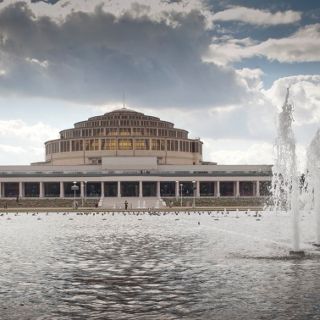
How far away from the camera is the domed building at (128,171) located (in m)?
143

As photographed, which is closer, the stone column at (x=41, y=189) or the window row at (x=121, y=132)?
the stone column at (x=41, y=189)

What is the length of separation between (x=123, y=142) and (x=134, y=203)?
117ft

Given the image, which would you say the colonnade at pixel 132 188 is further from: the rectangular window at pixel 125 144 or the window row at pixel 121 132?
the window row at pixel 121 132

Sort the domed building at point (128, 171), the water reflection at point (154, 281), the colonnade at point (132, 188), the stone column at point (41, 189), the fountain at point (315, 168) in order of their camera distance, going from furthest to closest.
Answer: the colonnade at point (132, 188) < the stone column at point (41, 189) < the domed building at point (128, 171) < the fountain at point (315, 168) < the water reflection at point (154, 281)

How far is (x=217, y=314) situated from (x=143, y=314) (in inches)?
87.8

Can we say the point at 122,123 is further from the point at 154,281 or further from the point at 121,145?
the point at 154,281

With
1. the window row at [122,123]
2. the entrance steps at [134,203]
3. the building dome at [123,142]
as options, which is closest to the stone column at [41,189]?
the building dome at [123,142]

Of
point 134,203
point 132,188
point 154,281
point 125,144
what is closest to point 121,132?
point 125,144

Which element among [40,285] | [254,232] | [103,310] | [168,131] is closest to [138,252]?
[40,285]

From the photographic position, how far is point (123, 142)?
6250 inches

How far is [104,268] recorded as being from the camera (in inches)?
1080

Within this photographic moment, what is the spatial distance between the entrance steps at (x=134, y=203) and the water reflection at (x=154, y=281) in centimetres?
7955

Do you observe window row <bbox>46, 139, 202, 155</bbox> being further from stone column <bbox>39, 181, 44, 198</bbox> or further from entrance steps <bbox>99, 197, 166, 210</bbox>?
entrance steps <bbox>99, 197, 166, 210</bbox>

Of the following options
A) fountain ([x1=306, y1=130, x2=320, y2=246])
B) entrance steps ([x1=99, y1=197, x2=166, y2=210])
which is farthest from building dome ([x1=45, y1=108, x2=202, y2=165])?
fountain ([x1=306, y1=130, x2=320, y2=246])
